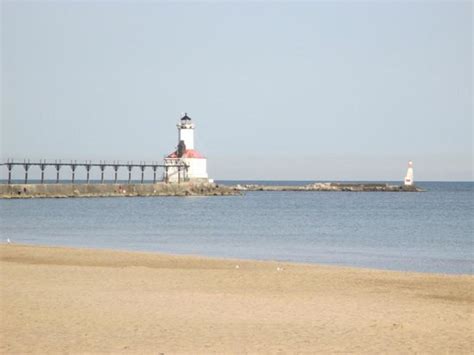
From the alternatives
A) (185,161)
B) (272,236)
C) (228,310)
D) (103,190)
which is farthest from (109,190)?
(228,310)

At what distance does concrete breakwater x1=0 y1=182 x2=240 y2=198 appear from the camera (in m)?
74.6

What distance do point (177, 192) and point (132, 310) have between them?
236 feet

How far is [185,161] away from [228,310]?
71457 millimetres

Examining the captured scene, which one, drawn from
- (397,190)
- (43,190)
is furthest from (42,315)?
(397,190)

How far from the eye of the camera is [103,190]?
3228 inches

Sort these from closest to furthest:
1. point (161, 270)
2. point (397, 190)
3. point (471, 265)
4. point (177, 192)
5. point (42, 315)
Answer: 1. point (42, 315)
2. point (161, 270)
3. point (471, 265)
4. point (177, 192)
5. point (397, 190)

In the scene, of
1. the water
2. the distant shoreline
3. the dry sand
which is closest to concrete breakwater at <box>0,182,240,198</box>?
the distant shoreline

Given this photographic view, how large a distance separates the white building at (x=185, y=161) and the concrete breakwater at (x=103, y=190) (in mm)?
1044

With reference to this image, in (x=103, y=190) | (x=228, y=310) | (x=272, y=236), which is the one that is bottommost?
(x=272, y=236)

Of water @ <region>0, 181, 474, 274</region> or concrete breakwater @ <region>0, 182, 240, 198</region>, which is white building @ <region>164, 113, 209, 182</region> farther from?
water @ <region>0, 181, 474, 274</region>

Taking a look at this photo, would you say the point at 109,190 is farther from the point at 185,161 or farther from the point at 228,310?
the point at 228,310

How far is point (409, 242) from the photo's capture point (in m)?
31.7

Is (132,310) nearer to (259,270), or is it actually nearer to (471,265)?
(259,270)

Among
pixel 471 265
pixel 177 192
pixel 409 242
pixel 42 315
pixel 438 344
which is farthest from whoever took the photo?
pixel 177 192
